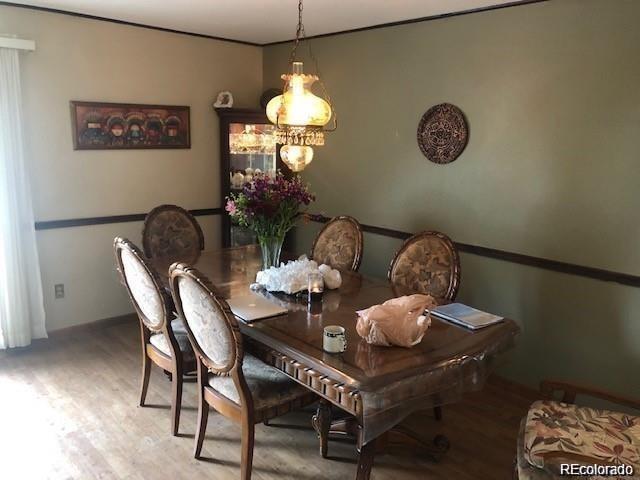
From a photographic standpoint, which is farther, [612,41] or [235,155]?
[235,155]

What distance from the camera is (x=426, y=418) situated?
301 centimetres

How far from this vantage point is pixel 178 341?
284cm

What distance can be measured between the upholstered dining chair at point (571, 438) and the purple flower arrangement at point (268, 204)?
1.51 m

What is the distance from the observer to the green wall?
2.80m

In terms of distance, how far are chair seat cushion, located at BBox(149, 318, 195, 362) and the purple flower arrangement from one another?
670mm

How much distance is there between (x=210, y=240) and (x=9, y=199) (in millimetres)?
1730

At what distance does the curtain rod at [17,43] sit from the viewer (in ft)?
11.1

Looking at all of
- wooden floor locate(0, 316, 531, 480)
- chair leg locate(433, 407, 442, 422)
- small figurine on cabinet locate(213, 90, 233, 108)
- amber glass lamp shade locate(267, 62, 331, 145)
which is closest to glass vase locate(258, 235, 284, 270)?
amber glass lamp shade locate(267, 62, 331, 145)

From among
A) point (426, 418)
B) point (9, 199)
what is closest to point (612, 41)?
point (426, 418)

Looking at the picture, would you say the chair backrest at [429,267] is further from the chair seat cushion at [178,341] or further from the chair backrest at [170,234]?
the chair backrest at [170,234]

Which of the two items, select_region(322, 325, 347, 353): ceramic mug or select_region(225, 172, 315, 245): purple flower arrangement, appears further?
select_region(225, 172, 315, 245): purple flower arrangement

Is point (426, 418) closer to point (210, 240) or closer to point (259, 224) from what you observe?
point (259, 224)

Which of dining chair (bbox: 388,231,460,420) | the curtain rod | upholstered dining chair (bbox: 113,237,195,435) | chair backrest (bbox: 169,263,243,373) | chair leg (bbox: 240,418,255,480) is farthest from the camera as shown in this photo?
the curtain rod

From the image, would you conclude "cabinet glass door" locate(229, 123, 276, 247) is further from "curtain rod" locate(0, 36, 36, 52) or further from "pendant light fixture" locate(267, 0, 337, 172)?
"pendant light fixture" locate(267, 0, 337, 172)
